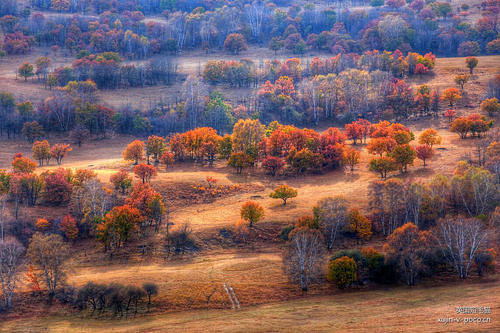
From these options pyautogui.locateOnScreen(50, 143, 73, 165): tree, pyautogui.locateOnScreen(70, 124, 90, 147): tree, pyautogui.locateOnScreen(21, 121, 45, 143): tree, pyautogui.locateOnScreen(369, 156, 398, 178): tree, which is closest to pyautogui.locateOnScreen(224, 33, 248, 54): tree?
pyautogui.locateOnScreen(70, 124, 90, 147): tree

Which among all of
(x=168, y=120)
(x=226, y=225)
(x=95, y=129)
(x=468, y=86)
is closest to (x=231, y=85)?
(x=168, y=120)

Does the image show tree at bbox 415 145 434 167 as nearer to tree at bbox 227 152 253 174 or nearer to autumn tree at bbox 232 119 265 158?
autumn tree at bbox 232 119 265 158


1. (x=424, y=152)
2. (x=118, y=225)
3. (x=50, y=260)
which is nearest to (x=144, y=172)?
(x=118, y=225)

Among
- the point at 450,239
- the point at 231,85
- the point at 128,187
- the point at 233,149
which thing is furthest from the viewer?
the point at 231,85

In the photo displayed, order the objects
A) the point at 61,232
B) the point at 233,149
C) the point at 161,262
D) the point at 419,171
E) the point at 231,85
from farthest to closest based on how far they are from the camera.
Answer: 1. the point at 231,85
2. the point at 233,149
3. the point at 419,171
4. the point at 61,232
5. the point at 161,262

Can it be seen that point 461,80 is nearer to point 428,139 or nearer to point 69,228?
point 428,139

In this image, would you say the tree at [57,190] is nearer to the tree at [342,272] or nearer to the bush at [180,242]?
the bush at [180,242]

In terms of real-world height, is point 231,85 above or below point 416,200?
above

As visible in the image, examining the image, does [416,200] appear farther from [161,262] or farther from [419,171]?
[161,262]
